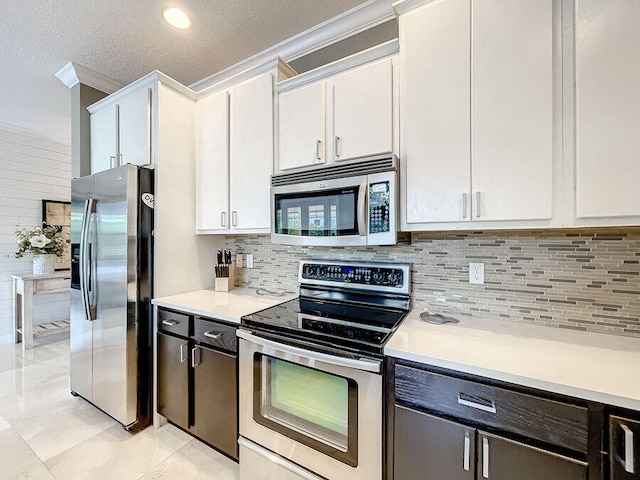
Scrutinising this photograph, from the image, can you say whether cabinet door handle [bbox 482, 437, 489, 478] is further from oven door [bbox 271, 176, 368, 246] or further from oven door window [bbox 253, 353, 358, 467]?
oven door [bbox 271, 176, 368, 246]

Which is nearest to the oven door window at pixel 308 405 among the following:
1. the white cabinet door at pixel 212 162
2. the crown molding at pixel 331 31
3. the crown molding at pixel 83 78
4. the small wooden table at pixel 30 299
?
the white cabinet door at pixel 212 162

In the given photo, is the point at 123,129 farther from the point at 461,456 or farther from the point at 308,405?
the point at 461,456

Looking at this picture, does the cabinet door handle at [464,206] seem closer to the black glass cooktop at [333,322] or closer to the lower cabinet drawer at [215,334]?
the black glass cooktop at [333,322]

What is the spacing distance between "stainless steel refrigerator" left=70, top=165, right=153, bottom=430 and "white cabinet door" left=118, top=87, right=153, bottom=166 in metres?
0.21

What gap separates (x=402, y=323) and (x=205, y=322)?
1116 millimetres

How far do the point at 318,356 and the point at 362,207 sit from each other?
0.74 meters

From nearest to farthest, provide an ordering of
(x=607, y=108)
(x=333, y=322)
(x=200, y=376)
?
(x=607, y=108) < (x=333, y=322) < (x=200, y=376)

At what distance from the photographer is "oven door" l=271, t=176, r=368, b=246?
1514 mm

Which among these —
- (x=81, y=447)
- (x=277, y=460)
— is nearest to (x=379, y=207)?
(x=277, y=460)

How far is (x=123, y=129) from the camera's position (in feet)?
7.26

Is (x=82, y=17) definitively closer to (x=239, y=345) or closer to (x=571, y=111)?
(x=239, y=345)

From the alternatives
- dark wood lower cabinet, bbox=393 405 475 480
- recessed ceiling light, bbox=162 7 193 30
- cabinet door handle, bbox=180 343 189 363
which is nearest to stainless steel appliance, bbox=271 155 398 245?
dark wood lower cabinet, bbox=393 405 475 480

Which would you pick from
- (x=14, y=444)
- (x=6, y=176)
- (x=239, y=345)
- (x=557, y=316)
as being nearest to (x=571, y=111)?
(x=557, y=316)

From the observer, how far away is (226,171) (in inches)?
83.4
